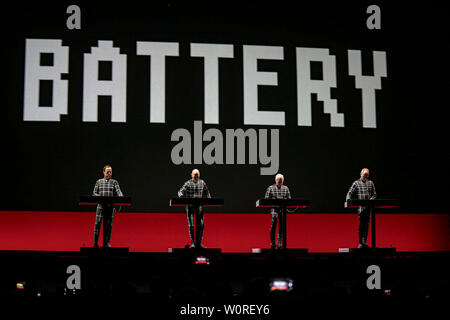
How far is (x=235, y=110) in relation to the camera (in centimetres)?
930

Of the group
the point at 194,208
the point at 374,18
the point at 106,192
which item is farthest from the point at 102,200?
the point at 374,18

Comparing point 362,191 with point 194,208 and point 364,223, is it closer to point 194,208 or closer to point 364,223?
point 364,223

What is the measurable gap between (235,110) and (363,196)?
2.78 meters

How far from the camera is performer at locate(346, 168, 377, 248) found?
7.92 m

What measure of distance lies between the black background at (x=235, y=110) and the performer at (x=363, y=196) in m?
1.26

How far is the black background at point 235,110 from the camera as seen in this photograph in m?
8.88

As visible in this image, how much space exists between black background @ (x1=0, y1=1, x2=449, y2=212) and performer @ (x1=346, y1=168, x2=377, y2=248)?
1.26 metres

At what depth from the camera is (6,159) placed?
874 centimetres

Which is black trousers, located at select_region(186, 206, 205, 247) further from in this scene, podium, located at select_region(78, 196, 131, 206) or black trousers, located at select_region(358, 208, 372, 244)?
black trousers, located at select_region(358, 208, 372, 244)

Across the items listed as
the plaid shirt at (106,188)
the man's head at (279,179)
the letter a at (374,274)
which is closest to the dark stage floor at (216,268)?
the letter a at (374,274)

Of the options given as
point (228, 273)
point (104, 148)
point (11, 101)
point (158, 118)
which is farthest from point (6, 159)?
point (228, 273)

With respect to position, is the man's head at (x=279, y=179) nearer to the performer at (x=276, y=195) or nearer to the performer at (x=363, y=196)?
the performer at (x=276, y=195)
